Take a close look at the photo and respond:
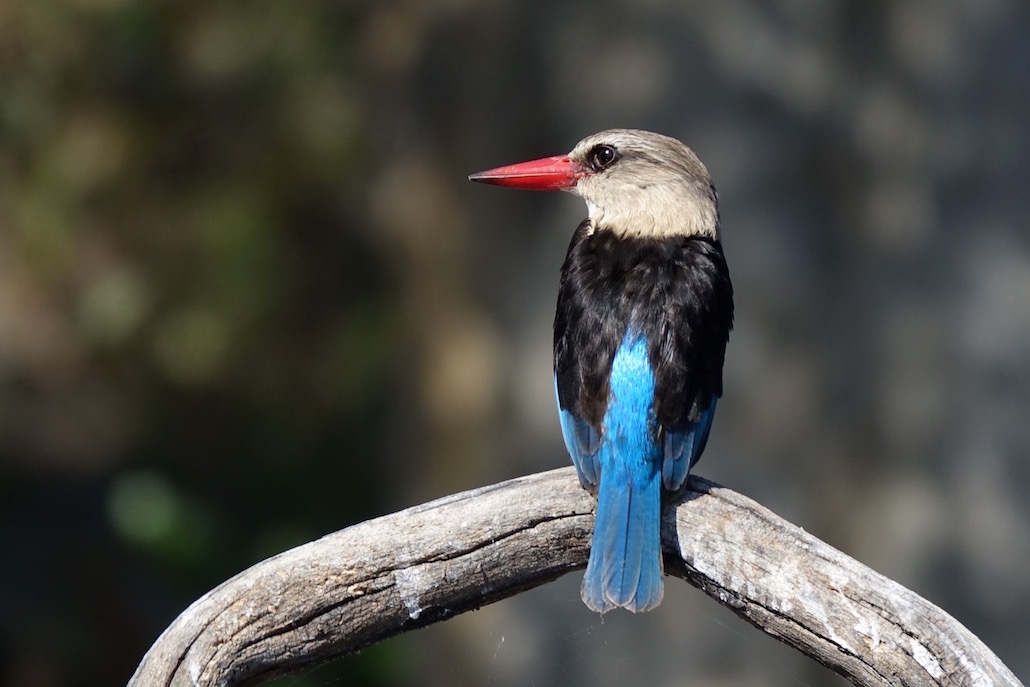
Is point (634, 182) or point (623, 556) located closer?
point (623, 556)

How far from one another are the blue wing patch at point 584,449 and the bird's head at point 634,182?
549 millimetres

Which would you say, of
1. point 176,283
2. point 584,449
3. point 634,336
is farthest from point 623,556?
point 176,283

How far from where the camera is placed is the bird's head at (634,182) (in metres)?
2.96

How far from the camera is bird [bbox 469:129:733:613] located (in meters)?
2.43

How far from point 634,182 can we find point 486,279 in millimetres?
1937

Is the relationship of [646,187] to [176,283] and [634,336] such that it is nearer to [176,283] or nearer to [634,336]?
[634,336]

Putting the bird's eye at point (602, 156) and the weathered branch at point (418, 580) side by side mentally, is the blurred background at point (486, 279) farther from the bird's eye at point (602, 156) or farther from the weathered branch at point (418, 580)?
the weathered branch at point (418, 580)

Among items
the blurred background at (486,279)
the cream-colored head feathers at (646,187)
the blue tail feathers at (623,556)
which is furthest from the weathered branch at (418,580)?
the blurred background at (486,279)

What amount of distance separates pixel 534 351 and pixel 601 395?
2.09 meters

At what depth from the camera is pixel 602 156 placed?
3090mm

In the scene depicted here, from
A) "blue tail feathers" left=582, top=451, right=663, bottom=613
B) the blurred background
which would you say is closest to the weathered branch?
"blue tail feathers" left=582, top=451, right=663, bottom=613

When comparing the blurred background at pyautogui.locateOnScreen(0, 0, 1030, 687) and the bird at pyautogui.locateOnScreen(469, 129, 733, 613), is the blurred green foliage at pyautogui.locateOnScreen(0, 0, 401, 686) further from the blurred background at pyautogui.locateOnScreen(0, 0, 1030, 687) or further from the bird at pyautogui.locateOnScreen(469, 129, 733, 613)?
the bird at pyautogui.locateOnScreen(469, 129, 733, 613)

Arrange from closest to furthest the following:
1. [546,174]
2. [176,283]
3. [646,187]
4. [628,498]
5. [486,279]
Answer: [628,498]
[646,187]
[546,174]
[486,279]
[176,283]

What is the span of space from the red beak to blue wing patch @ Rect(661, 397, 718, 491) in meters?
0.73
